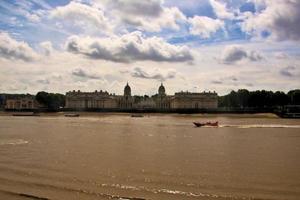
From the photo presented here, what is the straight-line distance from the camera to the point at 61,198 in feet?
47.9

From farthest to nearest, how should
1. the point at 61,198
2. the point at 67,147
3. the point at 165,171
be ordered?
the point at 67,147
the point at 165,171
the point at 61,198

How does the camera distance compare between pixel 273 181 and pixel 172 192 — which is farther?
pixel 273 181

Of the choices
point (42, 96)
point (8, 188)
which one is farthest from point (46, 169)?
point (42, 96)

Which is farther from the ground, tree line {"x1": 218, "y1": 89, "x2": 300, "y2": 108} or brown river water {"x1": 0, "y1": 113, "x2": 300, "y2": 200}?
tree line {"x1": 218, "y1": 89, "x2": 300, "y2": 108}

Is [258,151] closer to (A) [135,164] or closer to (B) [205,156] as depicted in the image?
(B) [205,156]

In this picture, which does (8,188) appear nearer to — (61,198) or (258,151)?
(61,198)

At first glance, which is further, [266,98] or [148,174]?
[266,98]

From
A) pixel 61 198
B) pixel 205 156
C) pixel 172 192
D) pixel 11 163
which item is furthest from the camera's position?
pixel 205 156

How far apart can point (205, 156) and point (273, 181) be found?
857cm

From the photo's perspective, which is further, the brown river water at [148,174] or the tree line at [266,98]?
the tree line at [266,98]

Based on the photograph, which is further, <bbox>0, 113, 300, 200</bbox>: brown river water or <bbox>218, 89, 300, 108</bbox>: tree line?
<bbox>218, 89, 300, 108</bbox>: tree line

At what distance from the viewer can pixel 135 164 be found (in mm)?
22734

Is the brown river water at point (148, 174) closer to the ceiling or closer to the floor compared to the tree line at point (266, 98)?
closer to the floor

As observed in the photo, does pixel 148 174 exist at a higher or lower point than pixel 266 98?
lower
